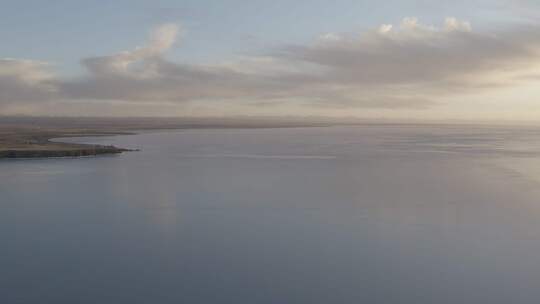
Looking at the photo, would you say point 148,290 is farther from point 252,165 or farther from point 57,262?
point 252,165

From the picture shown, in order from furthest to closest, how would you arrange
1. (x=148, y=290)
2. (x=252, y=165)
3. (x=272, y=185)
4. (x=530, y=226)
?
(x=252, y=165) < (x=272, y=185) < (x=530, y=226) < (x=148, y=290)

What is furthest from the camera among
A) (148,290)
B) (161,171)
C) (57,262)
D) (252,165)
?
(252,165)

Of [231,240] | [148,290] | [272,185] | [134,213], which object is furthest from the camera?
[272,185]

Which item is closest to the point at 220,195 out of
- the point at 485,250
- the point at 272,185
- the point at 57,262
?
the point at 272,185

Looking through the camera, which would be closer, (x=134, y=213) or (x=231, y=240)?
(x=231, y=240)

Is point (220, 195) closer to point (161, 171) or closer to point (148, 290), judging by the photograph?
point (161, 171)

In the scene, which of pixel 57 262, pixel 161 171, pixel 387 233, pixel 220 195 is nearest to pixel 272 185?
pixel 220 195
